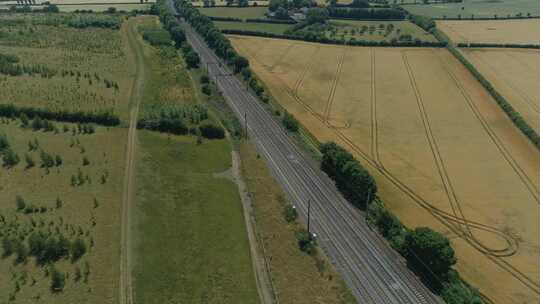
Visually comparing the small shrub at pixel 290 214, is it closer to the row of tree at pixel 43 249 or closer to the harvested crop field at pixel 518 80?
the row of tree at pixel 43 249

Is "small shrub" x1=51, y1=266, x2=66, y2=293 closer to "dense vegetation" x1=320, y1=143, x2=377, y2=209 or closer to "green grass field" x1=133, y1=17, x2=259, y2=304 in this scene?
"green grass field" x1=133, y1=17, x2=259, y2=304

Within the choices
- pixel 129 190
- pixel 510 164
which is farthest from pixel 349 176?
pixel 129 190

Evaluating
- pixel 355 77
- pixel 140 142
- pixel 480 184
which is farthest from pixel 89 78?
pixel 480 184

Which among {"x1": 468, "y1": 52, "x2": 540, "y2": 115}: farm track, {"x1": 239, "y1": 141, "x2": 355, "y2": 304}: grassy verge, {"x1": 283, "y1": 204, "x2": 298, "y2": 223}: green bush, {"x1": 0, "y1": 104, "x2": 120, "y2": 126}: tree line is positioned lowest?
{"x1": 239, "y1": 141, "x2": 355, "y2": 304}: grassy verge

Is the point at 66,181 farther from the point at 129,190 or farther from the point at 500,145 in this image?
the point at 500,145

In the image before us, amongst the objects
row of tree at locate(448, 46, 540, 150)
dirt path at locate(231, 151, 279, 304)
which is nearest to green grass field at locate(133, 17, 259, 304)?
dirt path at locate(231, 151, 279, 304)

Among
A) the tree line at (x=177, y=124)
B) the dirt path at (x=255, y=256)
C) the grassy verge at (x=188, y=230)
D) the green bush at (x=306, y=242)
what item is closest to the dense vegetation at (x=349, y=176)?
the green bush at (x=306, y=242)

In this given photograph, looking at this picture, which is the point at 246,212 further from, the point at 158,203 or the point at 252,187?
the point at 158,203
